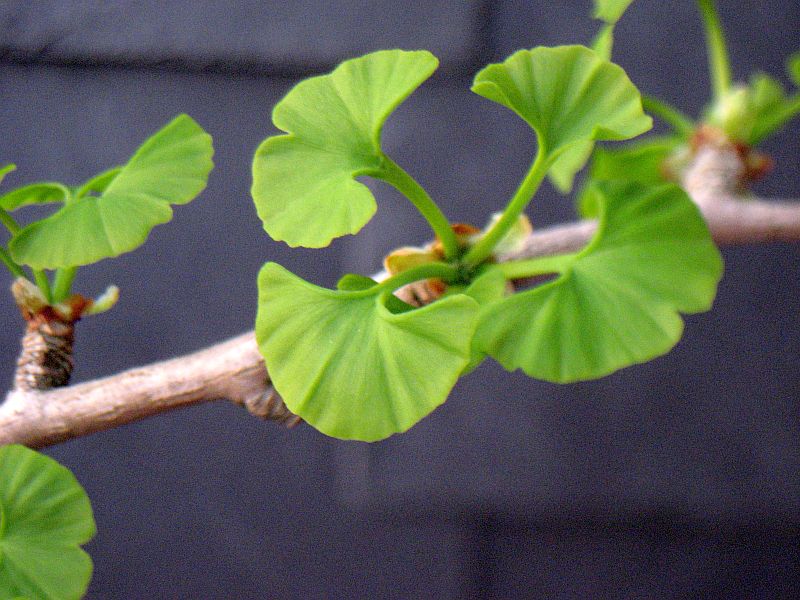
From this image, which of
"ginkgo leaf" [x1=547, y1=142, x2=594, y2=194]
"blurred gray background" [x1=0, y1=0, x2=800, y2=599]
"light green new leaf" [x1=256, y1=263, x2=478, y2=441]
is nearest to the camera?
"light green new leaf" [x1=256, y1=263, x2=478, y2=441]

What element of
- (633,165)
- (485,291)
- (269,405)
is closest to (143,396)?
(269,405)

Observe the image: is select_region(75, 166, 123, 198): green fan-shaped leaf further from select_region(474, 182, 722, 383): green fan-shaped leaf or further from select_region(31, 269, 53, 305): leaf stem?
select_region(474, 182, 722, 383): green fan-shaped leaf

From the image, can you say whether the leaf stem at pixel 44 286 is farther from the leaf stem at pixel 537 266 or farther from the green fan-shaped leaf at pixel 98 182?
the leaf stem at pixel 537 266

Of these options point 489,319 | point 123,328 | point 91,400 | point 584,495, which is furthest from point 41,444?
point 584,495

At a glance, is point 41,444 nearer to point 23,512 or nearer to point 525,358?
point 23,512

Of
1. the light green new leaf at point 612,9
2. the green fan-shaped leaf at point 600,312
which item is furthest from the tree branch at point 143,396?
the light green new leaf at point 612,9

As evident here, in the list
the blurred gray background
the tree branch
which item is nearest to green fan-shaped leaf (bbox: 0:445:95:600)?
the tree branch
